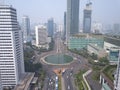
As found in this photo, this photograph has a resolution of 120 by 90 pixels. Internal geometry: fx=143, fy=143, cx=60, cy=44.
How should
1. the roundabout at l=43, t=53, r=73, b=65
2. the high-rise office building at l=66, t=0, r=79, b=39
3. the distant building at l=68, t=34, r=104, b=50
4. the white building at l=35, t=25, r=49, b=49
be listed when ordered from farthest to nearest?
1. the high-rise office building at l=66, t=0, r=79, b=39
2. the white building at l=35, t=25, r=49, b=49
3. the distant building at l=68, t=34, r=104, b=50
4. the roundabout at l=43, t=53, r=73, b=65

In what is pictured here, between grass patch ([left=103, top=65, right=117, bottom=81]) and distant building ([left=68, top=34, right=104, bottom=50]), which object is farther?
distant building ([left=68, top=34, right=104, bottom=50])

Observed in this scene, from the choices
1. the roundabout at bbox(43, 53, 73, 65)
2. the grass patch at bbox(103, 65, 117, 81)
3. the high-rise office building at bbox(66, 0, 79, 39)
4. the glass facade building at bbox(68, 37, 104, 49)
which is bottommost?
the roundabout at bbox(43, 53, 73, 65)

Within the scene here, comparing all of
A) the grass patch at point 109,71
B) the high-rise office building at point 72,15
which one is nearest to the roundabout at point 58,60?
the grass patch at point 109,71

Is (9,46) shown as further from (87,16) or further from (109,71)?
(87,16)

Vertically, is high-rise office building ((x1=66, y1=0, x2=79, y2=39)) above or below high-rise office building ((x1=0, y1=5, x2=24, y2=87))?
above

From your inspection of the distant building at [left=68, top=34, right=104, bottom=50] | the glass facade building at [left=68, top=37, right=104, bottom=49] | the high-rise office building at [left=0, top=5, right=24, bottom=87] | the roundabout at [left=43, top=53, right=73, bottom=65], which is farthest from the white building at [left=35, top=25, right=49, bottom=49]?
the high-rise office building at [left=0, top=5, right=24, bottom=87]

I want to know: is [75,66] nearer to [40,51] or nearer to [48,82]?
[48,82]

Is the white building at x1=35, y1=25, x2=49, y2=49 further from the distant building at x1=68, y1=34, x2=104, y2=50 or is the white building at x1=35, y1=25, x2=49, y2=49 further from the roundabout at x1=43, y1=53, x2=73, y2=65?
the roundabout at x1=43, y1=53, x2=73, y2=65

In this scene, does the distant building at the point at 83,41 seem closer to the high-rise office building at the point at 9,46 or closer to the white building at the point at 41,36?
the white building at the point at 41,36
